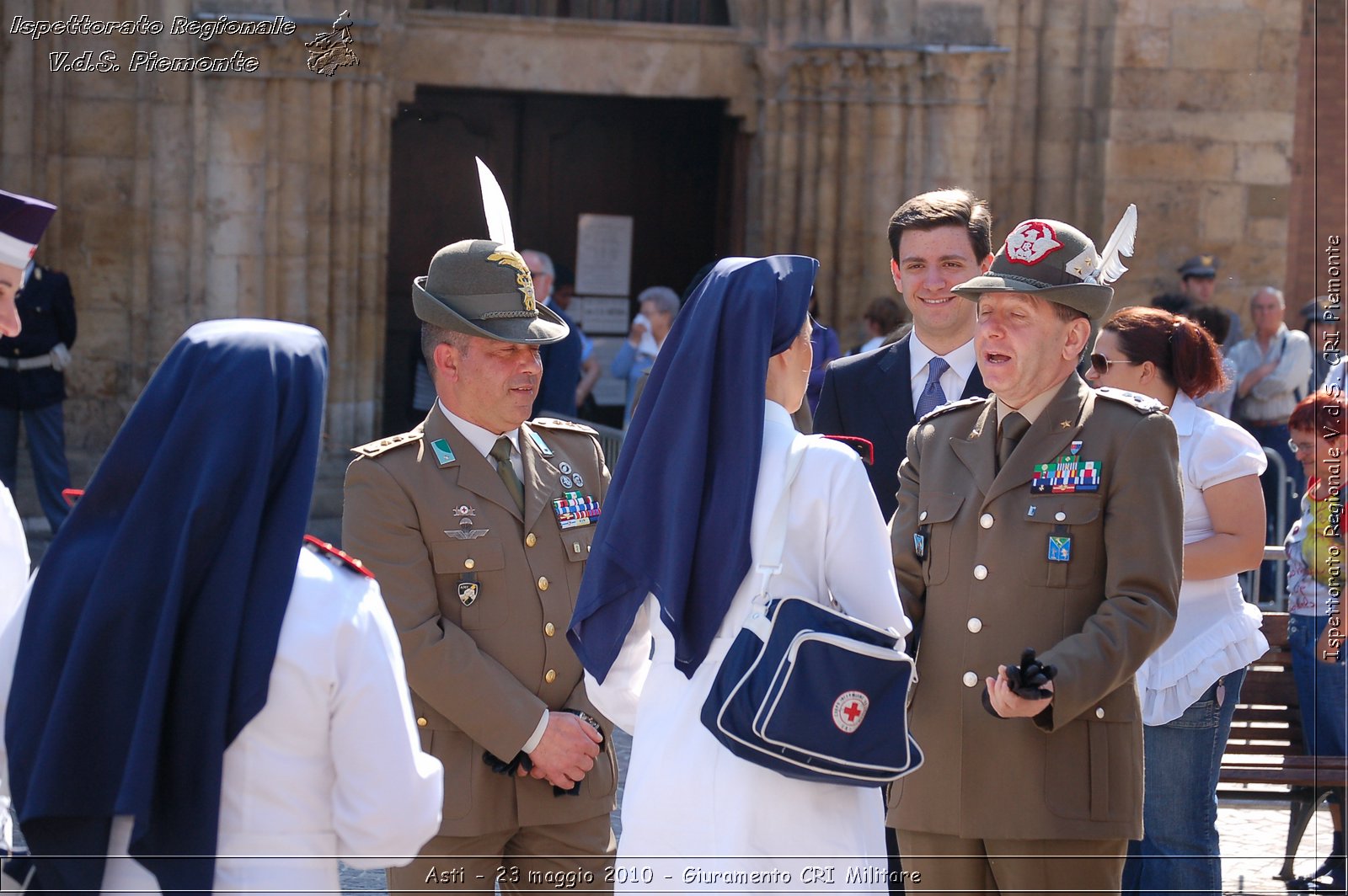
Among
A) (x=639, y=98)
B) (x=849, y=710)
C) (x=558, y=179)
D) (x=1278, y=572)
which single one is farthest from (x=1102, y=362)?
(x=558, y=179)

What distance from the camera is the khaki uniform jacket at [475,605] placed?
11.5ft

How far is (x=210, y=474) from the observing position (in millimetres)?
2361

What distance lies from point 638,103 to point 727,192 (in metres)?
0.97

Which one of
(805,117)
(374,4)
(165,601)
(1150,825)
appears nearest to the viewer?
(165,601)

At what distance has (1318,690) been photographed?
563cm

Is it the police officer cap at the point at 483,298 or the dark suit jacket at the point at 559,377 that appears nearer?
the police officer cap at the point at 483,298

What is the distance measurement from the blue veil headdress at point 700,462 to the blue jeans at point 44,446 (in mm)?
7086

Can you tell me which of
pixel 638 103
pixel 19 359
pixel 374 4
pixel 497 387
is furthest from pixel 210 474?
pixel 638 103

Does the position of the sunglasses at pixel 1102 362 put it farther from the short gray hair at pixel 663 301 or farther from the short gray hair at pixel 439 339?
the short gray hair at pixel 663 301

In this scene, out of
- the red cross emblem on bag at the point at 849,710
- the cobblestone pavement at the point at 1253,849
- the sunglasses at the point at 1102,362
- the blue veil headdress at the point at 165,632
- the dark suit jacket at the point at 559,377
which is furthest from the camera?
the dark suit jacket at the point at 559,377

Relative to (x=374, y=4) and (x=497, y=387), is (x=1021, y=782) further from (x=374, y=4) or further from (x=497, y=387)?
(x=374, y=4)

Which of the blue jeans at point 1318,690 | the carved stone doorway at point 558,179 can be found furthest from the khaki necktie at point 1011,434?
the carved stone doorway at point 558,179

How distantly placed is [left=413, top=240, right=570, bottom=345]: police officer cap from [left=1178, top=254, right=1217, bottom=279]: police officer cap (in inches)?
334

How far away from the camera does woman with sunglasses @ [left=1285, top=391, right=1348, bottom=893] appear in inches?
216
